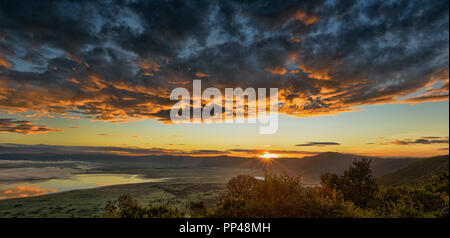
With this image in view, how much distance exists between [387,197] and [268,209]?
1958cm

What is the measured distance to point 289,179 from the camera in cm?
1103

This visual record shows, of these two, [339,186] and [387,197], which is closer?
[387,197]

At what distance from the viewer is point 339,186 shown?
29.8m
